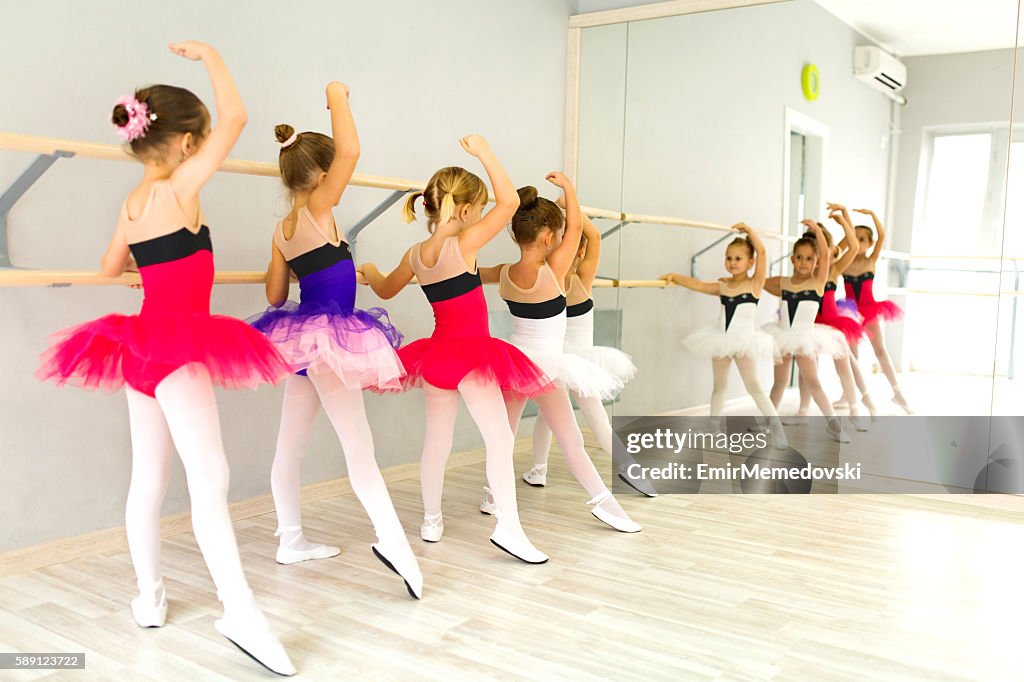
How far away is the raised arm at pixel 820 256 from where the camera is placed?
130 inches

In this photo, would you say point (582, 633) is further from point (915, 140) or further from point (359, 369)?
point (915, 140)

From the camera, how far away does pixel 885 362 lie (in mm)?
3213

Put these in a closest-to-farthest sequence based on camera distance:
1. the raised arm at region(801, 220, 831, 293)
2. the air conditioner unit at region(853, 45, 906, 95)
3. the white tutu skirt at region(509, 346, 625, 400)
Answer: the white tutu skirt at region(509, 346, 625, 400) < the air conditioner unit at region(853, 45, 906, 95) < the raised arm at region(801, 220, 831, 293)

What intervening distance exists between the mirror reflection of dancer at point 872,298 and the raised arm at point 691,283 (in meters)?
0.54

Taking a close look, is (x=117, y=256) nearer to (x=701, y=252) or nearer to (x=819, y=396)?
(x=701, y=252)

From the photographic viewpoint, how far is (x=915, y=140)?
3105 mm

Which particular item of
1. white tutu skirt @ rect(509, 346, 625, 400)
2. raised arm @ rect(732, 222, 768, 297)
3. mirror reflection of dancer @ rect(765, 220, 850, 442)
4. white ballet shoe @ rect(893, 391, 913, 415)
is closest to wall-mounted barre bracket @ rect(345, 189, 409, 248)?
white tutu skirt @ rect(509, 346, 625, 400)

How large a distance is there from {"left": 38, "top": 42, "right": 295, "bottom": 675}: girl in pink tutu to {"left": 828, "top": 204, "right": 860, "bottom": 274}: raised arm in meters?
2.26

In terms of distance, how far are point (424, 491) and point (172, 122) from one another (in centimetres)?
125

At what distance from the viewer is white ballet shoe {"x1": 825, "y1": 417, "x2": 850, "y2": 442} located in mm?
3357

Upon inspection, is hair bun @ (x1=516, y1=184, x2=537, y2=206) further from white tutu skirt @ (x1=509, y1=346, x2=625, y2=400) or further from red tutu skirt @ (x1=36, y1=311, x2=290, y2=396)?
red tutu skirt @ (x1=36, y1=311, x2=290, y2=396)

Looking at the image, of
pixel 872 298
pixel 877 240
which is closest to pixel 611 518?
pixel 872 298

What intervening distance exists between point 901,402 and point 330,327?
212 cm

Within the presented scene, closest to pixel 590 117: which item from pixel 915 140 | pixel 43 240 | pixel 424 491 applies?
pixel 915 140
